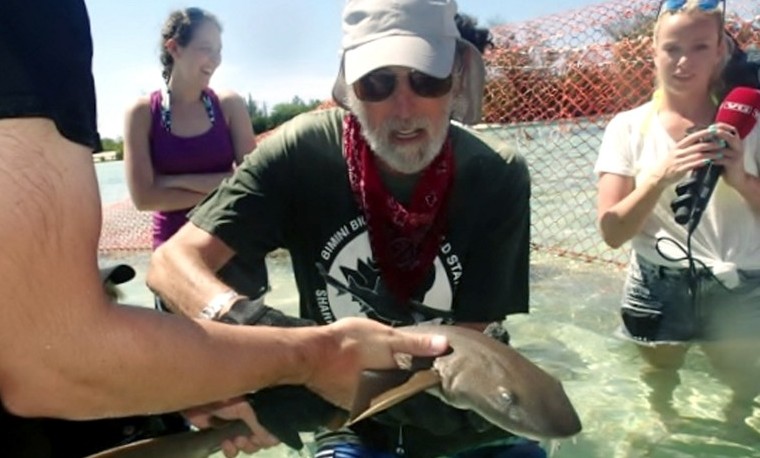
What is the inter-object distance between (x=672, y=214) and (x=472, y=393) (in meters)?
2.19

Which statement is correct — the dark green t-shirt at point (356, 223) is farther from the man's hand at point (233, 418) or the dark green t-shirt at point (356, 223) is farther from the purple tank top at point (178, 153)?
the purple tank top at point (178, 153)

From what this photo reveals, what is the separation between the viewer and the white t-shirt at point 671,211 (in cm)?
416

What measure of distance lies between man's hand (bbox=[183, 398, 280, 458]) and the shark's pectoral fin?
0.28 metres

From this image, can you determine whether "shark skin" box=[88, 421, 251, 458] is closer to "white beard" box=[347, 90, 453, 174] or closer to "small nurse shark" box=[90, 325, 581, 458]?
"small nurse shark" box=[90, 325, 581, 458]

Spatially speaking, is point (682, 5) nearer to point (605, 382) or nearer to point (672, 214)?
point (672, 214)

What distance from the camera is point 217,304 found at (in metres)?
2.89

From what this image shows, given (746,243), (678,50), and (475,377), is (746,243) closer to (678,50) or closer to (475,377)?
(678,50)

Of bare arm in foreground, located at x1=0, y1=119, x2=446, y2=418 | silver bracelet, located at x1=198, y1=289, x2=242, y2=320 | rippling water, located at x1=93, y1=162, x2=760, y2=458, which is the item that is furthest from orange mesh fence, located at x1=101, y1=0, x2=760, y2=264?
bare arm in foreground, located at x1=0, y1=119, x2=446, y2=418

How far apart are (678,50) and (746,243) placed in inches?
38.6

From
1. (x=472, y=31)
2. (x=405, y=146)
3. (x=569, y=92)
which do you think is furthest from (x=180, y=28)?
(x=569, y=92)

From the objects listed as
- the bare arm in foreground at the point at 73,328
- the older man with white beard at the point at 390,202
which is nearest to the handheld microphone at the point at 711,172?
the older man with white beard at the point at 390,202

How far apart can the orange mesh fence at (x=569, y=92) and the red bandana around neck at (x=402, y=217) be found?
4721 mm

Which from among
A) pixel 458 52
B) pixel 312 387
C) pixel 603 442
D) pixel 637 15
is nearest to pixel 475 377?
pixel 312 387

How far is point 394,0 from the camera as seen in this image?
10.7ft
